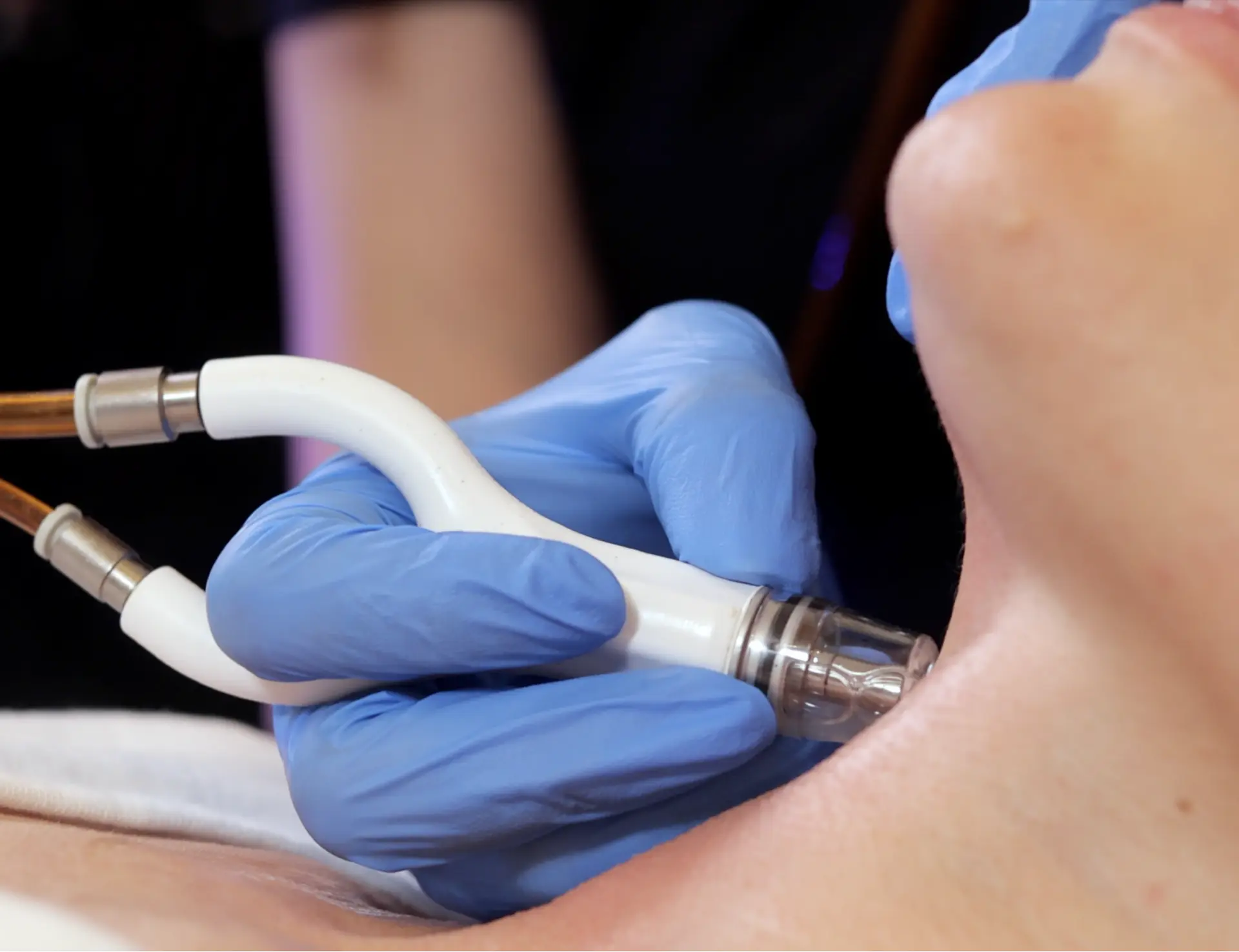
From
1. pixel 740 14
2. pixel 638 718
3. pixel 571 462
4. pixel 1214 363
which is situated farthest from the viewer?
pixel 740 14

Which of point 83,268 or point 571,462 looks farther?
point 83,268

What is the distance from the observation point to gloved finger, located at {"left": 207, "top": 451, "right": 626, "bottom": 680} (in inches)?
24.6

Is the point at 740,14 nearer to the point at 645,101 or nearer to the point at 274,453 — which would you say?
the point at 645,101

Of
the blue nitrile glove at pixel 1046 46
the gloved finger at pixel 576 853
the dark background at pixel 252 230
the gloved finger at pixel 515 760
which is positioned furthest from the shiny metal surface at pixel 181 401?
the dark background at pixel 252 230

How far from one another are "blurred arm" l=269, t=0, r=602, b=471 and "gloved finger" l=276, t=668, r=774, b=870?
0.62 metres

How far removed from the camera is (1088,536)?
1.52ft

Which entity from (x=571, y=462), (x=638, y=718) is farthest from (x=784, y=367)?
(x=638, y=718)

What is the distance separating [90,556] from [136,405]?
0.12 meters

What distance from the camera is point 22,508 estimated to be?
2.44 feet

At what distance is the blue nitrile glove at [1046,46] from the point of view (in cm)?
67

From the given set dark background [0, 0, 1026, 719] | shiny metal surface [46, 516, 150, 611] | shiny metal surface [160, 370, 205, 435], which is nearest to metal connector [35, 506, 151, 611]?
shiny metal surface [46, 516, 150, 611]

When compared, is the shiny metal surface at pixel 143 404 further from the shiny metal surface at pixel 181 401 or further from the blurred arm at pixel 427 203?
the blurred arm at pixel 427 203

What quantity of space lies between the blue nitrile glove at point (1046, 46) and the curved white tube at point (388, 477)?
0.80 ft

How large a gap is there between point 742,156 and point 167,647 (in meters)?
0.98
